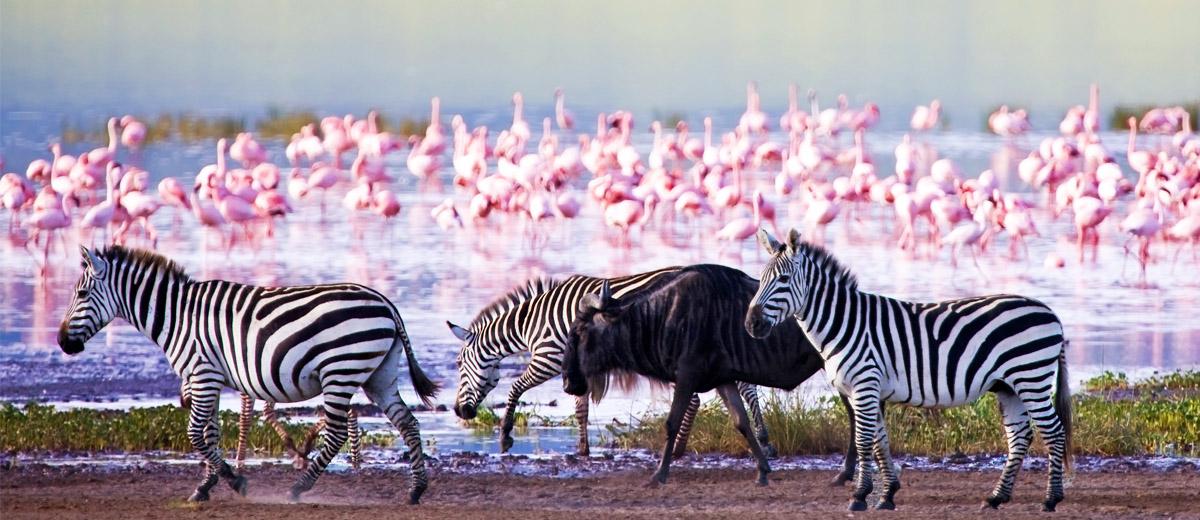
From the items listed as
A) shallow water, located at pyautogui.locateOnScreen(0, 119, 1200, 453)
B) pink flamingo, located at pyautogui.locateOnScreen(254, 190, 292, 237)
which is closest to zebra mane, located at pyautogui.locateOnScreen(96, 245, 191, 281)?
shallow water, located at pyautogui.locateOnScreen(0, 119, 1200, 453)

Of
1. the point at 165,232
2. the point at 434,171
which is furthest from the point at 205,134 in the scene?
the point at 165,232

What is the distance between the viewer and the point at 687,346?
7.92 meters

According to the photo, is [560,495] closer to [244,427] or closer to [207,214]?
[244,427]

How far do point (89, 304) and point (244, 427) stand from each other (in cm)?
128

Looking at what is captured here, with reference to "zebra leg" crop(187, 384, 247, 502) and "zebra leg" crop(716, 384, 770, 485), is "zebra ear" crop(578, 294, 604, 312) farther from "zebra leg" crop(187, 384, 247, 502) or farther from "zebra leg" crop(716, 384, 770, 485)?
"zebra leg" crop(187, 384, 247, 502)

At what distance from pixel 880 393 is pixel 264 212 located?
1377 cm

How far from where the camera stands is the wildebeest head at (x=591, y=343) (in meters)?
8.02

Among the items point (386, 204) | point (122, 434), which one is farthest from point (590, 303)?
point (386, 204)

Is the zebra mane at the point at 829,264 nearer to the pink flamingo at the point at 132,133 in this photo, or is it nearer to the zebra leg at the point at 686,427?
the zebra leg at the point at 686,427

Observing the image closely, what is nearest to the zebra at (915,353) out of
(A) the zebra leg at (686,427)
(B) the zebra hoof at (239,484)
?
(A) the zebra leg at (686,427)

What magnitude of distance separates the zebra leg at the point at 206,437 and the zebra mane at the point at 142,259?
567mm

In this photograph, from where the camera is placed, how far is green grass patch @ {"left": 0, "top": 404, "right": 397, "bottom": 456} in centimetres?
895

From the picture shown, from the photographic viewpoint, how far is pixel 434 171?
26.1 m

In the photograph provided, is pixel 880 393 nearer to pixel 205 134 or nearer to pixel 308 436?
pixel 308 436
